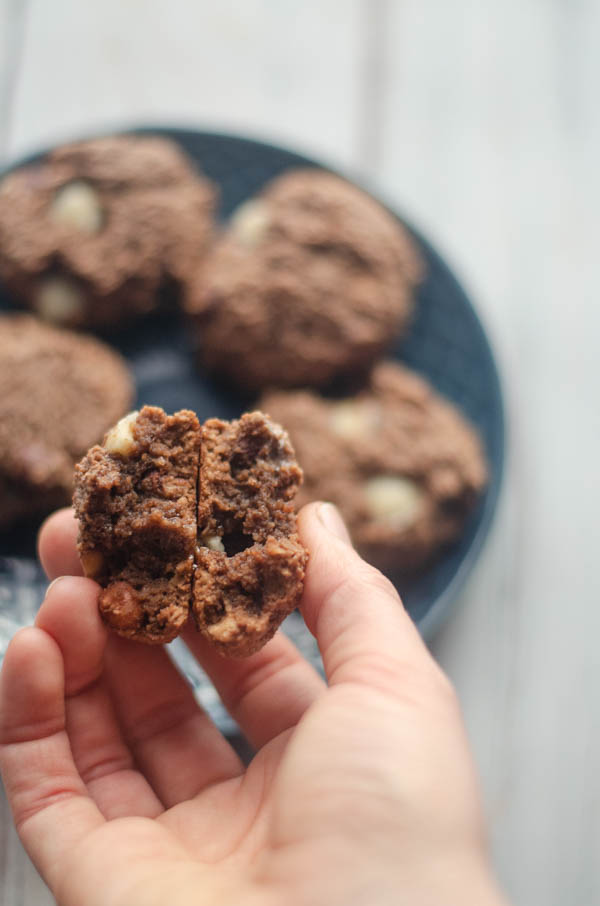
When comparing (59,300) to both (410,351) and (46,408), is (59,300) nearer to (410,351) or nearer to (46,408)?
(46,408)

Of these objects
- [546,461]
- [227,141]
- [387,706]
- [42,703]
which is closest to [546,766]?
[546,461]

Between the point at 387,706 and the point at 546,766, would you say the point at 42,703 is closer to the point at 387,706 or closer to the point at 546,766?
the point at 387,706

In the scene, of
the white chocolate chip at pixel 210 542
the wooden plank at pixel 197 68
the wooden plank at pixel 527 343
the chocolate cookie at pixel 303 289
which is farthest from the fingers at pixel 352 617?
the wooden plank at pixel 197 68

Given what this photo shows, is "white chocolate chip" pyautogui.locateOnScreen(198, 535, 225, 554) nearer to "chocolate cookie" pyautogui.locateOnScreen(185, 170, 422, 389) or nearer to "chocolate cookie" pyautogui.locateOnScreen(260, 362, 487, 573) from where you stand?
"chocolate cookie" pyautogui.locateOnScreen(260, 362, 487, 573)

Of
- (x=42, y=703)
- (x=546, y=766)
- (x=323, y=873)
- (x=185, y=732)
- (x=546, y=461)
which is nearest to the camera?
(x=323, y=873)

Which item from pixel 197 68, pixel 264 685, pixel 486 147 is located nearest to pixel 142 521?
pixel 264 685

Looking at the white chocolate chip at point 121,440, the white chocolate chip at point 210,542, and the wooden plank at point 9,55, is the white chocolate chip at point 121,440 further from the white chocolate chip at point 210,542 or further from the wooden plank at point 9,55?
the wooden plank at point 9,55

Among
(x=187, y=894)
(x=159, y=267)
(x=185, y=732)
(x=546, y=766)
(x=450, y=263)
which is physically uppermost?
(x=450, y=263)
